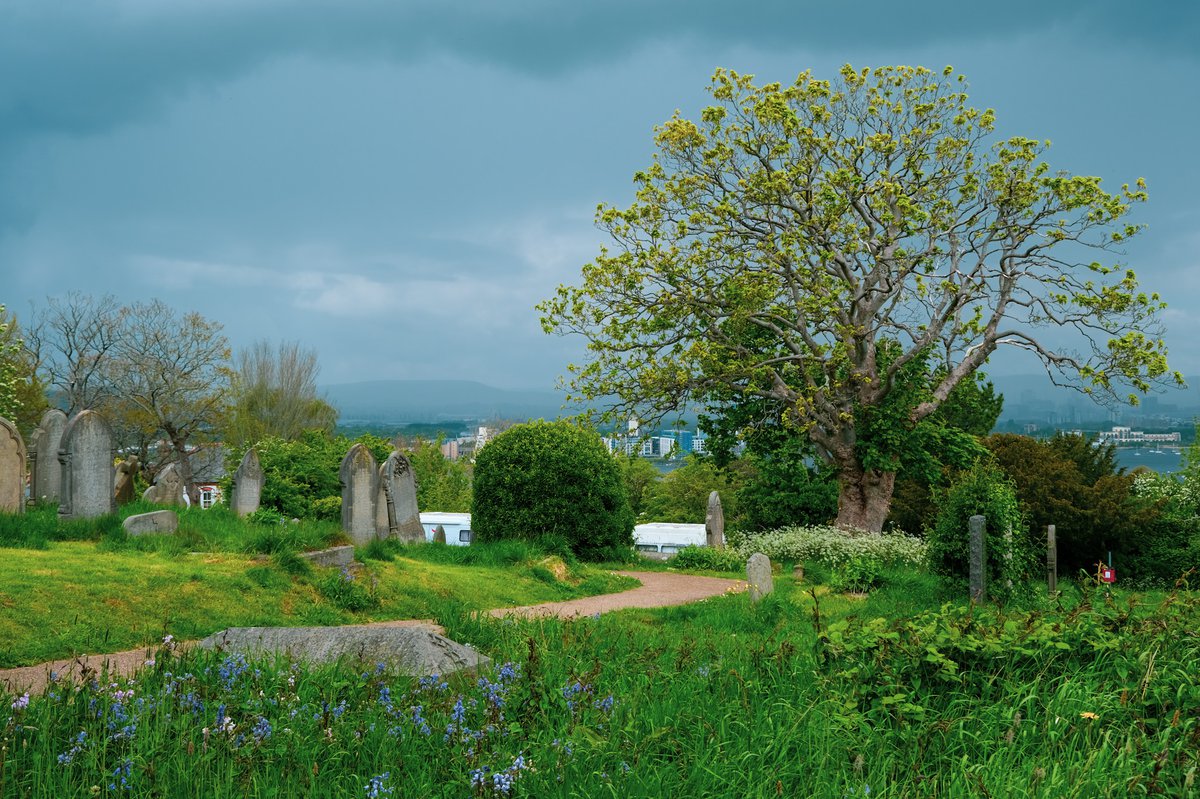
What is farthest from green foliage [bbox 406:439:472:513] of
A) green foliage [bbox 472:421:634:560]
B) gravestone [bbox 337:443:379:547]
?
gravestone [bbox 337:443:379:547]

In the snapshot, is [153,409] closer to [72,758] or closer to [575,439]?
[575,439]

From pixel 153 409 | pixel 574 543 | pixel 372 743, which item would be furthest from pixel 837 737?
pixel 153 409

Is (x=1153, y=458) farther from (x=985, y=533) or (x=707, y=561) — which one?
(x=985, y=533)

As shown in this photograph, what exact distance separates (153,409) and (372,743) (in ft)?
157

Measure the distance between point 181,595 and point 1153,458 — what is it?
40.1m

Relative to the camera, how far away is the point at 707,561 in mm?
22500

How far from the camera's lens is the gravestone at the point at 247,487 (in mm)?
18812

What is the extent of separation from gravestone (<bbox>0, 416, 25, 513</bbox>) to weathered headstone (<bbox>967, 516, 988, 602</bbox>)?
14.2 metres

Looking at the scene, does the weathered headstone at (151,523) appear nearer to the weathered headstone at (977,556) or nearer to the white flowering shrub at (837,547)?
the weathered headstone at (977,556)

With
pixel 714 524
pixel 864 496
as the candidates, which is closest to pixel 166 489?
pixel 714 524

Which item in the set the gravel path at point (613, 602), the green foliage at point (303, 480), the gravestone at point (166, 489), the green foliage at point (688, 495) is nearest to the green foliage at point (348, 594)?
the gravel path at point (613, 602)

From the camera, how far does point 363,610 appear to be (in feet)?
39.6

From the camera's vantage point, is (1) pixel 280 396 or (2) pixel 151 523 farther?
(1) pixel 280 396

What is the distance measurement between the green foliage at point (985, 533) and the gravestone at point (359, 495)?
9.82 m
